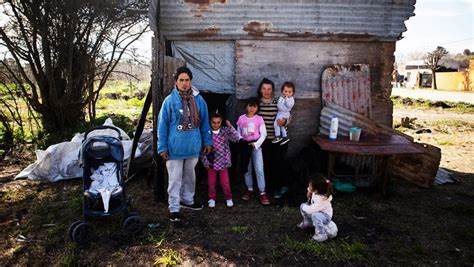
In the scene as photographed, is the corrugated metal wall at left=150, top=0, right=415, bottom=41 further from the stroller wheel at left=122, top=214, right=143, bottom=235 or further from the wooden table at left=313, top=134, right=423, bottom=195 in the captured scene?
the stroller wheel at left=122, top=214, right=143, bottom=235

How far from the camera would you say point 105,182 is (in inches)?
182

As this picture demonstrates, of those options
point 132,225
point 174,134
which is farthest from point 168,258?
point 174,134

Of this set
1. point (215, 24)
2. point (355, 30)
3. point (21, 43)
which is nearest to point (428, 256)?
point (355, 30)

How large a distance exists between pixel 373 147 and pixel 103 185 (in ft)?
13.7

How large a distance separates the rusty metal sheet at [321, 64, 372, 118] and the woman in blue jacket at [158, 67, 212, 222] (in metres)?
2.78

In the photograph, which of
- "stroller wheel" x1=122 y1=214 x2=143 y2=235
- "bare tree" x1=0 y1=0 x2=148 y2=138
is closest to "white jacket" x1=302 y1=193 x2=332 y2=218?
"stroller wheel" x1=122 y1=214 x2=143 y2=235

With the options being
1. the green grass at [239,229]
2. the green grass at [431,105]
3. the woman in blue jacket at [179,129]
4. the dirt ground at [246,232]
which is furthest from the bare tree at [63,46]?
the green grass at [431,105]

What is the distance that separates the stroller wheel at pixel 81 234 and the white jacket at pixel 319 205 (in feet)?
9.19

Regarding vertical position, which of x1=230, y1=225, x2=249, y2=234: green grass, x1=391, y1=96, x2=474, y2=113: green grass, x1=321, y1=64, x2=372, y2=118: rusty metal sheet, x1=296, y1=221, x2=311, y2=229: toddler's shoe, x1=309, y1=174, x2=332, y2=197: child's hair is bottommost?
x1=230, y1=225, x2=249, y2=234: green grass

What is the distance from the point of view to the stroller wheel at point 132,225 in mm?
4500

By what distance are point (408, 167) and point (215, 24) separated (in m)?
4.66

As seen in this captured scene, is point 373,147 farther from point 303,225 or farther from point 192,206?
point 192,206

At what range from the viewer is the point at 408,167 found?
6879 millimetres

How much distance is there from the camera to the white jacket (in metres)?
4.43
